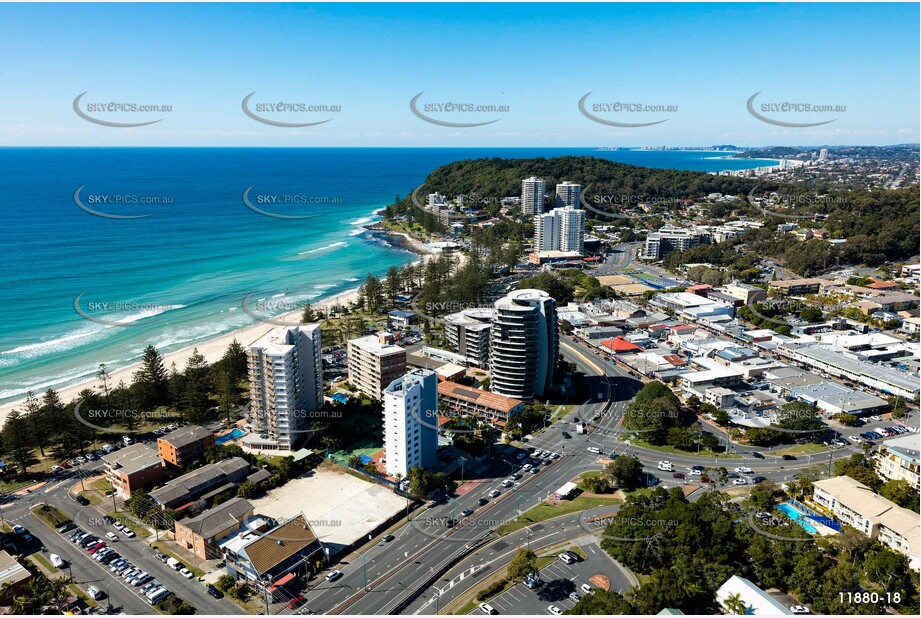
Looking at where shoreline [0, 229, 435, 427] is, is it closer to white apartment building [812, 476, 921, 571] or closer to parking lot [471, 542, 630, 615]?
parking lot [471, 542, 630, 615]

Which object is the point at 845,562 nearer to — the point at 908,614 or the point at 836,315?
the point at 908,614

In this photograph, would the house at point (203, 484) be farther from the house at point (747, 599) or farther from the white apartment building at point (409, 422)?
the house at point (747, 599)

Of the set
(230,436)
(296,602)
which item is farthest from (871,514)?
(230,436)

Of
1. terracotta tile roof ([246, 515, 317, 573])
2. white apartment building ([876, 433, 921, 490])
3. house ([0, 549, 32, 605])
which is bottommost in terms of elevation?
house ([0, 549, 32, 605])

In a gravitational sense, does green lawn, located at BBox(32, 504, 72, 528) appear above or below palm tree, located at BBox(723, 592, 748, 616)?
below

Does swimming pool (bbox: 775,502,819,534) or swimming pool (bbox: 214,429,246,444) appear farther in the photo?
swimming pool (bbox: 214,429,246,444)

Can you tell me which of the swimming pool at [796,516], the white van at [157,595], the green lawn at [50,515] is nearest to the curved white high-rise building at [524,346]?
the swimming pool at [796,516]

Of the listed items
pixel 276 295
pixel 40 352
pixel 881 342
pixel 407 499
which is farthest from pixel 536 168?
pixel 407 499

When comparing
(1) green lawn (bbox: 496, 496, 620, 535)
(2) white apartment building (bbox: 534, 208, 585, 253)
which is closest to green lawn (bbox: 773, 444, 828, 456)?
(1) green lawn (bbox: 496, 496, 620, 535)
